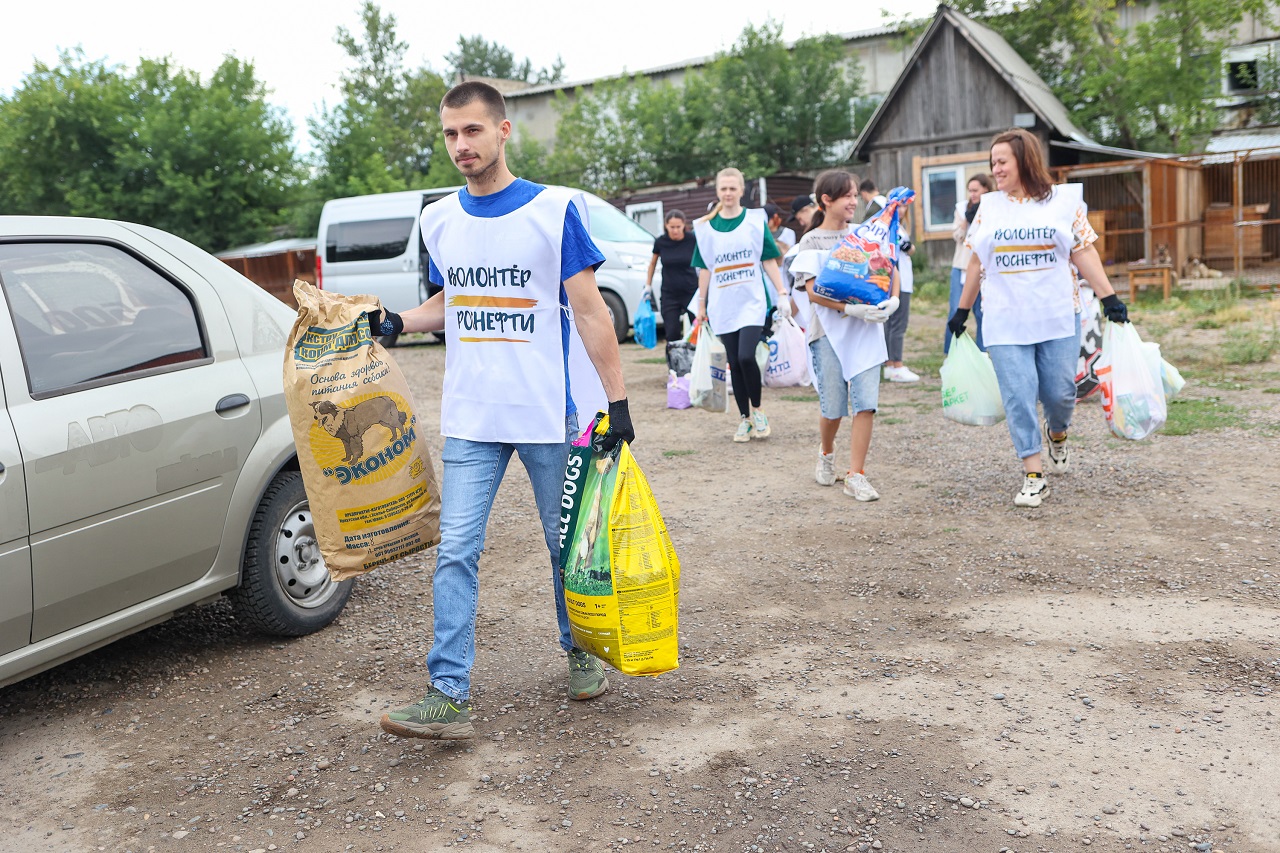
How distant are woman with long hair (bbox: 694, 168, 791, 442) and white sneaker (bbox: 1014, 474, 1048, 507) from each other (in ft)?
7.75

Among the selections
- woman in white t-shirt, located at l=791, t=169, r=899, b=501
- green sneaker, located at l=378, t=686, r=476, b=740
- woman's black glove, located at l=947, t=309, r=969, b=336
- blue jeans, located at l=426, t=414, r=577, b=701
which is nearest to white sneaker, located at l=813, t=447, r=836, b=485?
woman in white t-shirt, located at l=791, t=169, r=899, b=501

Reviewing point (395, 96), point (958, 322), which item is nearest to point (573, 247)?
point (958, 322)

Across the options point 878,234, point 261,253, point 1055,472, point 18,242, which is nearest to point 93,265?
point 18,242

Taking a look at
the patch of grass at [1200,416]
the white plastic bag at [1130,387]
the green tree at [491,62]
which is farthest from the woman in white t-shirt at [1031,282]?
the green tree at [491,62]

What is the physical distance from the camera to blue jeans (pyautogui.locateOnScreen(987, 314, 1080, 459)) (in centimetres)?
592

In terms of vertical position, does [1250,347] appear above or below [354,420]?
below

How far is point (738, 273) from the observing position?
780cm

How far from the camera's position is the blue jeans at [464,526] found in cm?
339

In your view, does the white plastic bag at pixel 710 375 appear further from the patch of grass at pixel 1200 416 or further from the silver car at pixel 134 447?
the silver car at pixel 134 447

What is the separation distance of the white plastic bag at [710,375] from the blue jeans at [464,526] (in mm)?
4625

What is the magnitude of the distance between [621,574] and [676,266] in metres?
7.62

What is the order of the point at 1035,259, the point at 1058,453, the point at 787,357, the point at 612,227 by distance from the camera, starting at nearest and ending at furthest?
1. the point at 1035,259
2. the point at 1058,453
3. the point at 787,357
4. the point at 612,227

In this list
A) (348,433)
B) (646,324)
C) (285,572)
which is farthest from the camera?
(646,324)

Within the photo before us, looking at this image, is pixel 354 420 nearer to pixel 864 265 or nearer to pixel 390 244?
pixel 864 265
